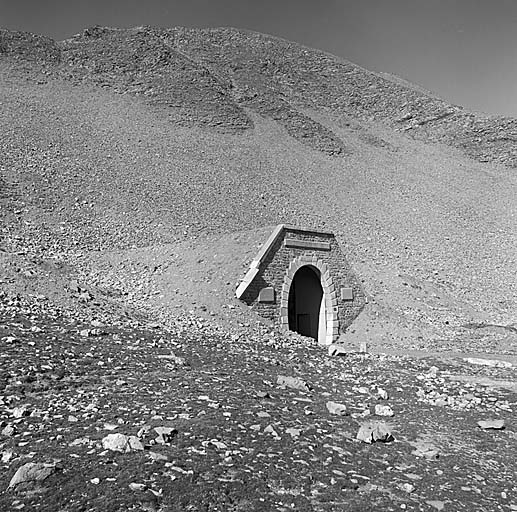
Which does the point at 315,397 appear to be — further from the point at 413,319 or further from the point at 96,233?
the point at 96,233

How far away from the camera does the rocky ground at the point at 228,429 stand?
466cm

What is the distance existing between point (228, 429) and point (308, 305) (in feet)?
38.0

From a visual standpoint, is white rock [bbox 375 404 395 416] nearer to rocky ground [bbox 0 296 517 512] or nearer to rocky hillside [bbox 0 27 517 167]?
rocky ground [bbox 0 296 517 512]

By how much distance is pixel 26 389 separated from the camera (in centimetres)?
676

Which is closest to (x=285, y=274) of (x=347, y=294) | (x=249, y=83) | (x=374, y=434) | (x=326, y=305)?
(x=326, y=305)

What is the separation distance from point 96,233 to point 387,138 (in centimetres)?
4479

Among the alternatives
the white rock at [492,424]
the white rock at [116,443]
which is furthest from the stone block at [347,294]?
the white rock at [116,443]

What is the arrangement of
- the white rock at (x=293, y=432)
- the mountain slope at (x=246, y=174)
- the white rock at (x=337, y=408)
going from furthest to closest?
the mountain slope at (x=246, y=174) → the white rock at (x=337, y=408) → the white rock at (x=293, y=432)

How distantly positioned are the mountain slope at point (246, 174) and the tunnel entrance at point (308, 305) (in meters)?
1.33

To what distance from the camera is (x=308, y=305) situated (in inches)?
690

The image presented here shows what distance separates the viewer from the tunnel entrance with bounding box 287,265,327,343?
16938 millimetres

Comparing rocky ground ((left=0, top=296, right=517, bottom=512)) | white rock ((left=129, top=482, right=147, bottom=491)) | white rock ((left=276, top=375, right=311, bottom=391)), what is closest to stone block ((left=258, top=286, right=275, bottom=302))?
rocky ground ((left=0, top=296, right=517, bottom=512))

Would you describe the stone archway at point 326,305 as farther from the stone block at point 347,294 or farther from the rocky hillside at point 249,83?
the rocky hillside at point 249,83

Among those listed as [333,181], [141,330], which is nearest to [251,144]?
[333,181]
